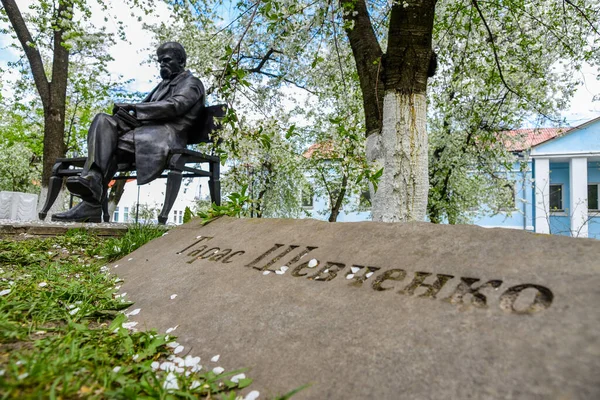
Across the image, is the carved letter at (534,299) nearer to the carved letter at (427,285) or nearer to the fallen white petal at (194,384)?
the carved letter at (427,285)

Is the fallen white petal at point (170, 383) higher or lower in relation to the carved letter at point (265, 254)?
lower

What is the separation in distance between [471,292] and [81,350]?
1.43m

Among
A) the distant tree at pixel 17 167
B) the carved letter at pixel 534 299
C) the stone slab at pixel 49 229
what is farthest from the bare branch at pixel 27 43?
→ the distant tree at pixel 17 167

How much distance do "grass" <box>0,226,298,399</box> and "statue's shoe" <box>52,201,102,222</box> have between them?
6.33 feet

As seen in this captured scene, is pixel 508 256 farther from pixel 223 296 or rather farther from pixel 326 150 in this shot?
pixel 326 150

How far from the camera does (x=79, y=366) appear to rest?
132 cm

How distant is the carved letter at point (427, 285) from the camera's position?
151cm

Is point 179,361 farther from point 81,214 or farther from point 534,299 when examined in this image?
point 81,214

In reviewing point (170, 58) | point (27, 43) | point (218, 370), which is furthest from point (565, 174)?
point (218, 370)

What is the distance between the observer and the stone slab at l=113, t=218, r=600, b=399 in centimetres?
111

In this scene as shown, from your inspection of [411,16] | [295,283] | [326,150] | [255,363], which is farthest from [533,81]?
[255,363]

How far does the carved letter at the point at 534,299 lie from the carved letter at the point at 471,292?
0.18 feet

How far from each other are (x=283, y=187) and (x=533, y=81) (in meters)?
9.66

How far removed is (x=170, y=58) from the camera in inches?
214
